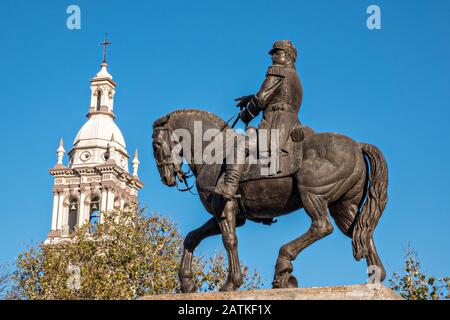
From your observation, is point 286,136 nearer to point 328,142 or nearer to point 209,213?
point 328,142

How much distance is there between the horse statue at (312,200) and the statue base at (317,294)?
2.27 ft

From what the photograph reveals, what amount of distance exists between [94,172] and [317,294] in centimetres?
7837

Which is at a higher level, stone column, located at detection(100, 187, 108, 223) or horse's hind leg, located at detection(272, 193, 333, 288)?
stone column, located at detection(100, 187, 108, 223)

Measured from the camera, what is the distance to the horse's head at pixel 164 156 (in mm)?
13094

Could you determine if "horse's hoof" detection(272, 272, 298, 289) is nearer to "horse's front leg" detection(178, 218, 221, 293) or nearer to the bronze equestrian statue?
the bronze equestrian statue

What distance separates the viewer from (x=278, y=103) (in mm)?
12805

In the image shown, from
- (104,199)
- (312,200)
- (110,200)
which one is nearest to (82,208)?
(104,199)

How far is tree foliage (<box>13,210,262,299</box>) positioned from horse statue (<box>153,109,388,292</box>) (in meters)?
20.2

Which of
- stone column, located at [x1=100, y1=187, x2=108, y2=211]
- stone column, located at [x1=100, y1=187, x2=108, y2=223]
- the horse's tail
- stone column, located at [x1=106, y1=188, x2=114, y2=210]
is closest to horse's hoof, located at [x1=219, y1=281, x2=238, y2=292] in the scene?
the horse's tail

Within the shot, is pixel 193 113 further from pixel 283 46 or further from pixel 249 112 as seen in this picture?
pixel 283 46

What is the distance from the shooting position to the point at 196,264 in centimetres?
3844

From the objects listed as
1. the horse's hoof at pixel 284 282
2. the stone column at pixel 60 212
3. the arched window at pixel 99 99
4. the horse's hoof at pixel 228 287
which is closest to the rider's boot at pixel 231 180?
the horse's hoof at pixel 228 287

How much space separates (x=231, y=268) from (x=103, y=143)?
77258mm

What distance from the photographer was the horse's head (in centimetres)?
1309
